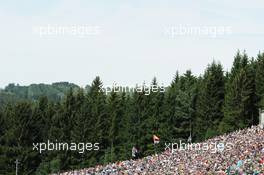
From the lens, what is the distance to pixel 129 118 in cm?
7169

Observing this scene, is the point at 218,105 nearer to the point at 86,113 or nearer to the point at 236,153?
the point at 86,113

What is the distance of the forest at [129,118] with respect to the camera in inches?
2557

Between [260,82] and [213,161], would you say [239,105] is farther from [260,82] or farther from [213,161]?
Answer: [213,161]

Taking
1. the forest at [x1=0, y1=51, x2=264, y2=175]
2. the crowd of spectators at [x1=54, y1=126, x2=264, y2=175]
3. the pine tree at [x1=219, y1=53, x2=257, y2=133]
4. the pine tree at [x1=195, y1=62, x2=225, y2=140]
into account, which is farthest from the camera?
the pine tree at [x1=195, y1=62, x2=225, y2=140]

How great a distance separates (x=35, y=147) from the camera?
7588 centimetres

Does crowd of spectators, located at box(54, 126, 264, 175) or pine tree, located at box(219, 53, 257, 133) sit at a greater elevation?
pine tree, located at box(219, 53, 257, 133)

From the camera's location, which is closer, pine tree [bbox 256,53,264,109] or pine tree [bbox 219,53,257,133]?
pine tree [bbox 219,53,257,133]

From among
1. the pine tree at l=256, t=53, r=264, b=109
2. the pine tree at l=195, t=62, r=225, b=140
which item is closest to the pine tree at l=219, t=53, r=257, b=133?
the pine tree at l=256, t=53, r=264, b=109

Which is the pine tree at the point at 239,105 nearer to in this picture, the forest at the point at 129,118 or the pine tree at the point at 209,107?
the forest at the point at 129,118

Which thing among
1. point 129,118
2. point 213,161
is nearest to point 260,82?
point 129,118

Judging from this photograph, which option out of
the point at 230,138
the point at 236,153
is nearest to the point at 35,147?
the point at 230,138

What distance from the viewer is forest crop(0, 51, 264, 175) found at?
64.9 m

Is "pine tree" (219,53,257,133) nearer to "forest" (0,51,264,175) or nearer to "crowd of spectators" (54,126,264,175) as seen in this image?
"forest" (0,51,264,175)

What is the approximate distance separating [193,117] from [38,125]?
22.1 m
